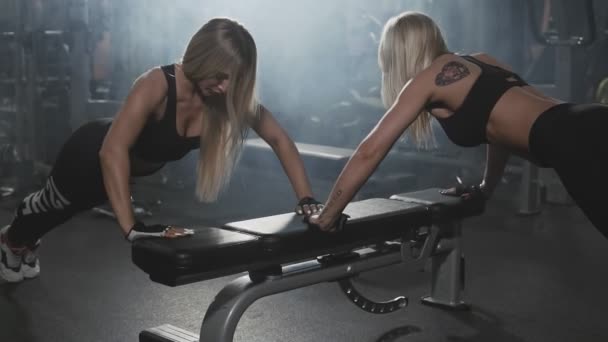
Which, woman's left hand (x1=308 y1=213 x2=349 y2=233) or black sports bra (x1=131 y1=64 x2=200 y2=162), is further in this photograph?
black sports bra (x1=131 y1=64 x2=200 y2=162)

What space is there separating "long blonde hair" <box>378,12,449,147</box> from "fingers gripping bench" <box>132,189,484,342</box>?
0.37 metres

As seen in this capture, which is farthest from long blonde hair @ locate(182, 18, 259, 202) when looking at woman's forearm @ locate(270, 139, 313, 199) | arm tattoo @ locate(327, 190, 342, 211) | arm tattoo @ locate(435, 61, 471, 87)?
arm tattoo @ locate(435, 61, 471, 87)

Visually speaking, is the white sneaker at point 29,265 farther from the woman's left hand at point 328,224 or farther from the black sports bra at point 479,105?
the black sports bra at point 479,105

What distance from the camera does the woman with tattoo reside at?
Answer: 5.53 feet

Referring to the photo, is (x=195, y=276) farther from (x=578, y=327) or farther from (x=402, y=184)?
(x=402, y=184)

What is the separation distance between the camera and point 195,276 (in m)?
1.65

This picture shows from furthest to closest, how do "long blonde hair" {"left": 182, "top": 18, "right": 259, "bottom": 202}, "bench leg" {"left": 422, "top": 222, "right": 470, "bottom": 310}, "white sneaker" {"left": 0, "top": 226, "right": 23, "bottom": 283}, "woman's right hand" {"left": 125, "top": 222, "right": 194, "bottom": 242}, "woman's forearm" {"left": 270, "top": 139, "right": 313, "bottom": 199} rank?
1. "white sneaker" {"left": 0, "top": 226, "right": 23, "bottom": 283}
2. "bench leg" {"left": 422, "top": 222, "right": 470, "bottom": 310}
3. "woman's forearm" {"left": 270, "top": 139, "right": 313, "bottom": 199}
4. "long blonde hair" {"left": 182, "top": 18, "right": 259, "bottom": 202}
5. "woman's right hand" {"left": 125, "top": 222, "right": 194, "bottom": 242}

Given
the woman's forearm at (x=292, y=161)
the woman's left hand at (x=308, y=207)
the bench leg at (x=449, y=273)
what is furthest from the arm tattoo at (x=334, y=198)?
the bench leg at (x=449, y=273)

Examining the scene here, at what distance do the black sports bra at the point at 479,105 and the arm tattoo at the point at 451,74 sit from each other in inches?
1.5

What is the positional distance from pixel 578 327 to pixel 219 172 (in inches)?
45.6

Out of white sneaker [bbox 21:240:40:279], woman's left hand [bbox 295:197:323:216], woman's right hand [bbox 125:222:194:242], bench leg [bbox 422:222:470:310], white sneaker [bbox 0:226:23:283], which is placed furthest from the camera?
white sneaker [bbox 21:240:40:279]

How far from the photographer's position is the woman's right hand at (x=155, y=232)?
68.1 inches

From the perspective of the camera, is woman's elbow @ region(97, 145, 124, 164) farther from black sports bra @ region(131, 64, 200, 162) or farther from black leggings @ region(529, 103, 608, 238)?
black leggings @ region(529, 103, 608, 238)

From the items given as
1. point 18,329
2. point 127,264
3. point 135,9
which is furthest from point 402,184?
point 18,329
